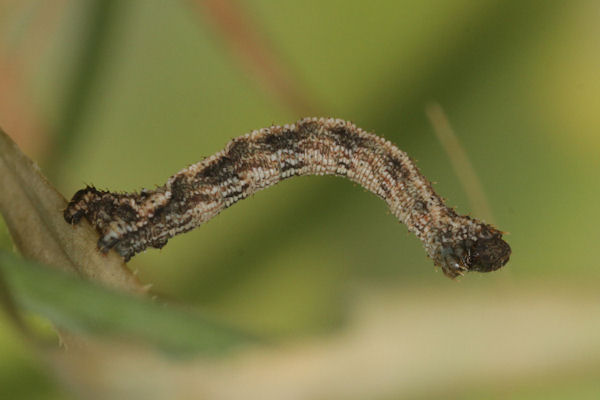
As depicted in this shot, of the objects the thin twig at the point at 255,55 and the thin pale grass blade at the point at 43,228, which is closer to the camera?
the thin pale grass blade at the point at 43,228

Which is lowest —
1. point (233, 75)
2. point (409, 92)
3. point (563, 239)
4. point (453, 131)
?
point (563, 239)

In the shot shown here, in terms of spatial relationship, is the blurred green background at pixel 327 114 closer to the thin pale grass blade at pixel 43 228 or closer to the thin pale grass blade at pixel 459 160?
the thin pale grass blade at pixel 459 160

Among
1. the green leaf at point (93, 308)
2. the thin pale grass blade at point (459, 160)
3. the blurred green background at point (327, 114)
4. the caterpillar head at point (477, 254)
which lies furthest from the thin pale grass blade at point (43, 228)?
the thin pale grass blade at point (459, 160)

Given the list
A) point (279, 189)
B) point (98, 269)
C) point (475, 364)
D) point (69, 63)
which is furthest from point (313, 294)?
point (69, 63)

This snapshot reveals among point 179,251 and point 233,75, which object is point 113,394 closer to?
point 179,251

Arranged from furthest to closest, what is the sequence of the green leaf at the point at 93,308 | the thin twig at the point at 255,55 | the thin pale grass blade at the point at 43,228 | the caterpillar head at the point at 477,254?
the thin twig at the point at 255,55, the caterpillar head at the point at 477,254, the thin pale grass blade at the point at 43,228, the green leaf at the point at 93,308
